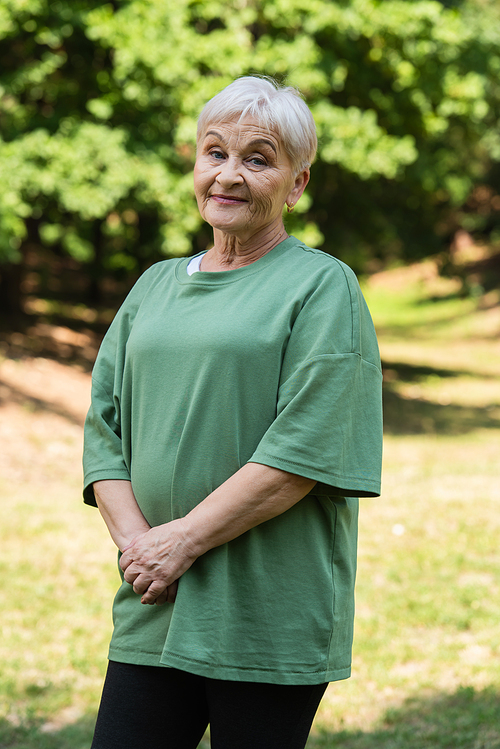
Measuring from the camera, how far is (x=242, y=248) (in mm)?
1915

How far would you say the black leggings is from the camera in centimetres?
173

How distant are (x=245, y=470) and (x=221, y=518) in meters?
0.12

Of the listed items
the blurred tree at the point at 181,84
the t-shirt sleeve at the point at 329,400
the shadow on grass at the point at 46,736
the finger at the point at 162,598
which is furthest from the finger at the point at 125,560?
the blurred tree at the point at 181,84

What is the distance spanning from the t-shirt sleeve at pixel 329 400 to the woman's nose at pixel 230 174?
0.32 metres

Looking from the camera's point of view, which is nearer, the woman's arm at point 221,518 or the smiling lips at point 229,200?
the woman's arm at point 221,518

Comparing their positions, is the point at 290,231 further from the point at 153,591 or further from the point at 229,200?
the point at 153,591

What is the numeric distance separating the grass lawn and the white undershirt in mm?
2448

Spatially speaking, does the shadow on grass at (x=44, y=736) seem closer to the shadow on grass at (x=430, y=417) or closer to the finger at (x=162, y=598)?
the finger at (x=162, y=598)

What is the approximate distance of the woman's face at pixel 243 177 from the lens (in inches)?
71.9

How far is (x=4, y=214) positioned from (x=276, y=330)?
8358mm

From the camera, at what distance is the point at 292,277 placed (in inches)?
69.9

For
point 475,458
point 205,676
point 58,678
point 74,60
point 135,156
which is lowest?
point 58,678

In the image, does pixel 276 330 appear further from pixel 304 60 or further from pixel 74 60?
pixel 74 60

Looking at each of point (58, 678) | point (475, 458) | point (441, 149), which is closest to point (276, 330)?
point (58, 678)
